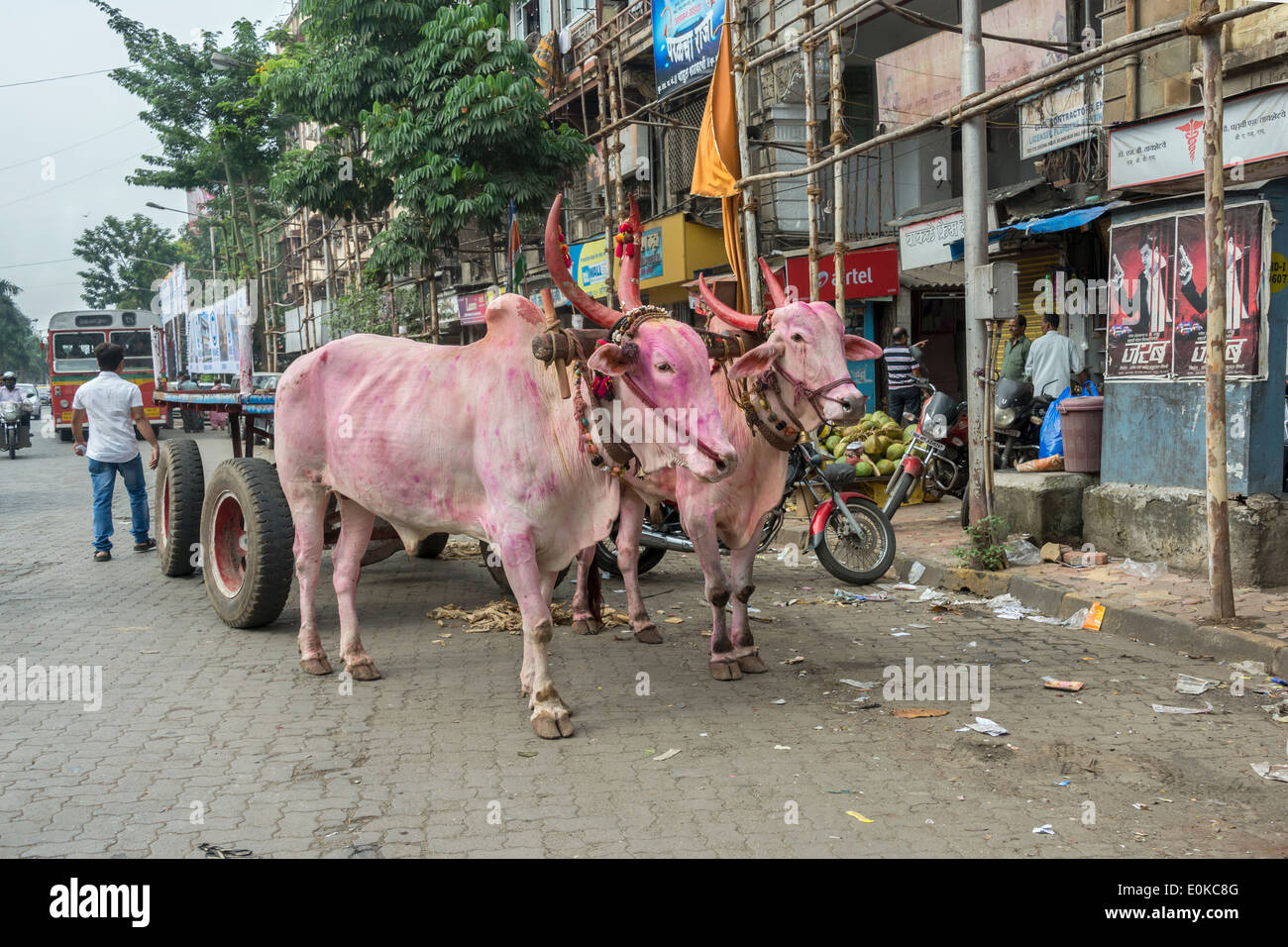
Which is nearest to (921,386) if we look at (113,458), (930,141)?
(930,141)

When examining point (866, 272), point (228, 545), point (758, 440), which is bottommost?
point (228, 545)

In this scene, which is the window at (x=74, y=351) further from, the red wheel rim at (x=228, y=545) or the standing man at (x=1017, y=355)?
the standing man at (x=1017, y=355)

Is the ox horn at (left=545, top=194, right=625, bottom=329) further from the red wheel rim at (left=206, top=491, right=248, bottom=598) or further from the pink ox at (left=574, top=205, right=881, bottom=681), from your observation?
the red wheel rim at (left=206, top=491, right=248, bottom=598)

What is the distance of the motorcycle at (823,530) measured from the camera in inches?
303

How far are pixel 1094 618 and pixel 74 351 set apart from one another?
28927 mm

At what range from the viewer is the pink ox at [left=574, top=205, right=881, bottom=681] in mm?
5500

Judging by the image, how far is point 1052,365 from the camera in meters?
11.1

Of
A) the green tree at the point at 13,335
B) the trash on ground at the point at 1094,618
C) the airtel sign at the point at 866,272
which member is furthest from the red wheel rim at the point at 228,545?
the green tree at the point at 13,335

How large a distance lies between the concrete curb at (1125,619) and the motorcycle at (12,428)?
21.5 m

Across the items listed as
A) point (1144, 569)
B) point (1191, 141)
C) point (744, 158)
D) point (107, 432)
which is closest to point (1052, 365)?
point (1191, 141)

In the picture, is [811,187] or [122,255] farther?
[122,255]

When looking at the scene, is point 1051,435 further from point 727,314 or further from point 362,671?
point 362,671
